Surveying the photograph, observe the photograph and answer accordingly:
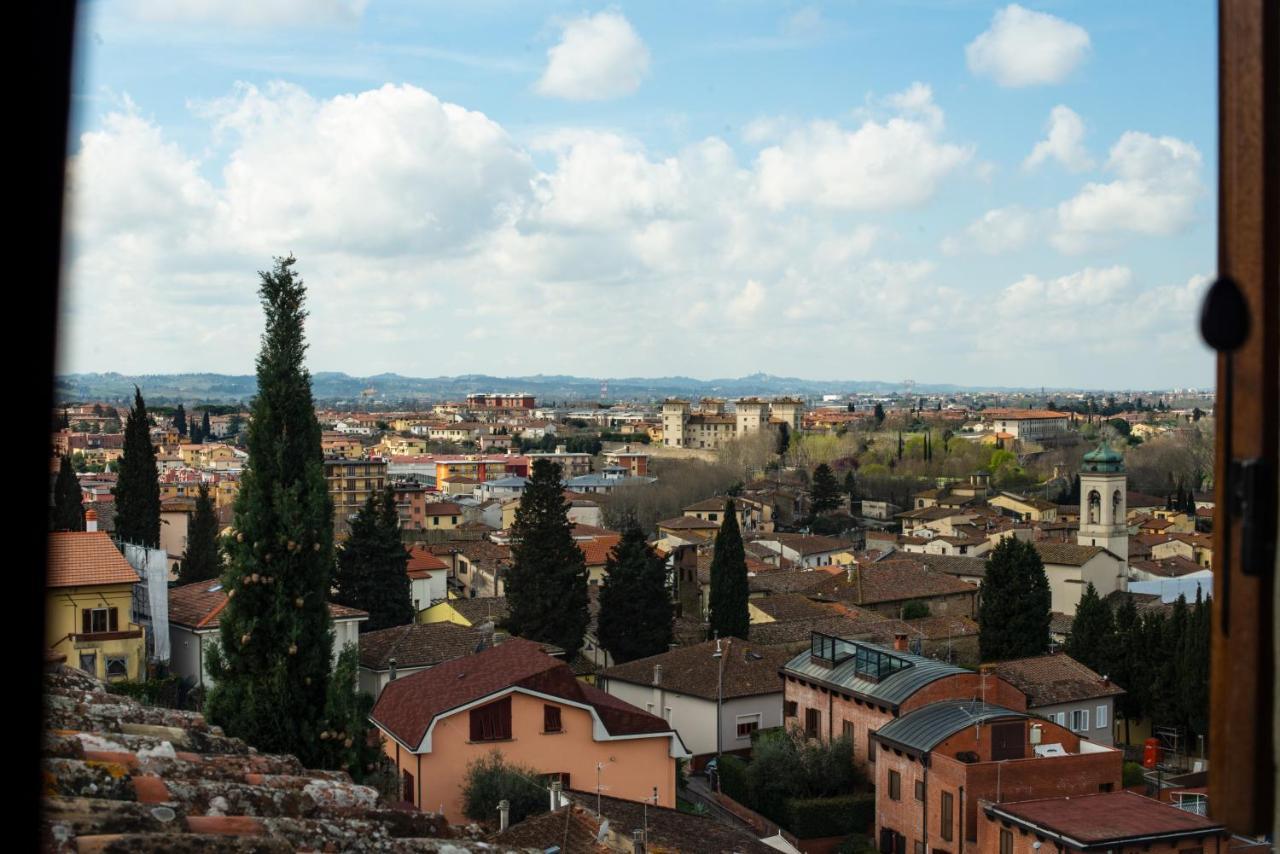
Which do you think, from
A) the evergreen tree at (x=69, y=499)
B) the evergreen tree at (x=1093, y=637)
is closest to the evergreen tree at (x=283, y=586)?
the evergreen tree at (x=69, y=499)

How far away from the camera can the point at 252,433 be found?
8.98 meters

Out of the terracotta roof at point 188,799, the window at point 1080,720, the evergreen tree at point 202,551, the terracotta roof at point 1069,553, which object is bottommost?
the window at point 1080,720

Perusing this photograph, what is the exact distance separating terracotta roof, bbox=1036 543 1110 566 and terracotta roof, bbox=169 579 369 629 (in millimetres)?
19918

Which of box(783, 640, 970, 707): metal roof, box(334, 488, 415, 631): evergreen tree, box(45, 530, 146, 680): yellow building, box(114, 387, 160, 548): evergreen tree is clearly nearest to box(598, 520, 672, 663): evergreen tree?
box(334, 488, 415, 631): evergreen tree

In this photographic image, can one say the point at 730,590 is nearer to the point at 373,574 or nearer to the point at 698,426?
the point at 373,574

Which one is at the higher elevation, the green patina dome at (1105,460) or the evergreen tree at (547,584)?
the green patina dome at (1105,460)

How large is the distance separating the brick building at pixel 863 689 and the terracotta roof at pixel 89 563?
32.9ft

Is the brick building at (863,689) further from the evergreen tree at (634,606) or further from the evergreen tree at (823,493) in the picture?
the evergreen tree at (823,493)

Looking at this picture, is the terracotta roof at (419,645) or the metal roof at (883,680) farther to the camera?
the terracotta roof at (419,645)

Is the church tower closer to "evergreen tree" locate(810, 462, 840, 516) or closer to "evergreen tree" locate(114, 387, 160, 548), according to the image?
"evergreen tree" locate(810, 462, 840, 516)

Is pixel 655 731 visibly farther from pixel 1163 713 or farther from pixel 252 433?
pixel 1163 713

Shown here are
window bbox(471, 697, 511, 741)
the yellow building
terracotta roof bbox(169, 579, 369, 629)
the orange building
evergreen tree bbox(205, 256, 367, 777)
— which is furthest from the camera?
terracotta roof bbox(169, 579, 369, 629)

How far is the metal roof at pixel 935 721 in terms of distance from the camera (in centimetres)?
1558

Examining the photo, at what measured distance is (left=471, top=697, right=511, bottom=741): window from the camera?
14305 mm
